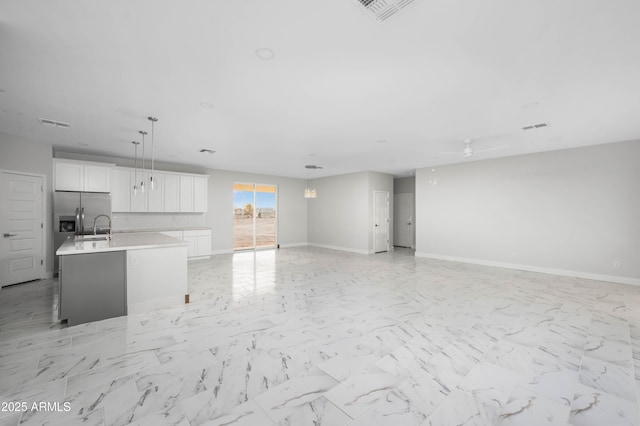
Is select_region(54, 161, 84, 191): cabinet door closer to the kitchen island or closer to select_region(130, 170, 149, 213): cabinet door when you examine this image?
select_region(130, 170, 149, 213): cabinet door

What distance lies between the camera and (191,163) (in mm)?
7883

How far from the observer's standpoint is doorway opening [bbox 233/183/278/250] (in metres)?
9.42

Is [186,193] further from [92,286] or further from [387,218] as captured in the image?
[387,218]

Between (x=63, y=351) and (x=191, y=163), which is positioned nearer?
(x=63, y=351)

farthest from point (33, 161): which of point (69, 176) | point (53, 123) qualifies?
point (53, 123)

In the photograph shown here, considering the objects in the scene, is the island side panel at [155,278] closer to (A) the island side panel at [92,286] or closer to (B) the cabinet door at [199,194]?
(A) the island side panel at [92,286]

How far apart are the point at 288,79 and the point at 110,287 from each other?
11.3 ft

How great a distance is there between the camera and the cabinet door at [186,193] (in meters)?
7.66

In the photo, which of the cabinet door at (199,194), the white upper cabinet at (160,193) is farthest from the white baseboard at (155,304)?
the cabinet door at (199,194)

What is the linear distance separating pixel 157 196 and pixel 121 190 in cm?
79

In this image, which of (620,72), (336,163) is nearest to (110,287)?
(336,163)

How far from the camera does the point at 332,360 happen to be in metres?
2.50

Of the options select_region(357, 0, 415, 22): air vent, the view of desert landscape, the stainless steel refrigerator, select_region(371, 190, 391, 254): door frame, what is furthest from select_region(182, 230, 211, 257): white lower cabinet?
select_region(357, 0, 415, 22): air vent

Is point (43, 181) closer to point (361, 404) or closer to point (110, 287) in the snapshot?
point (110, 287)
